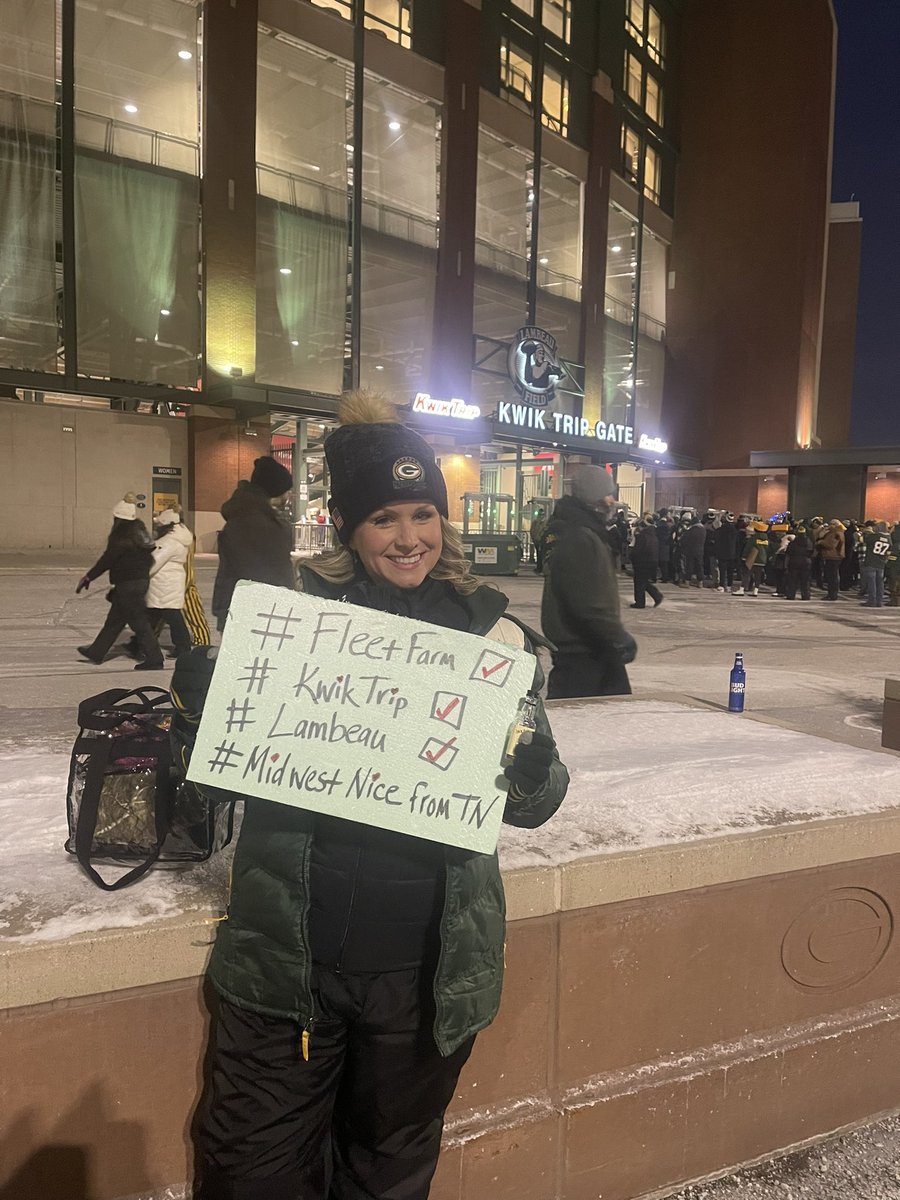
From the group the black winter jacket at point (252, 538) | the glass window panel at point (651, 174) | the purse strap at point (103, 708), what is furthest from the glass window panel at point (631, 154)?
the purse strap at point (103, 708)

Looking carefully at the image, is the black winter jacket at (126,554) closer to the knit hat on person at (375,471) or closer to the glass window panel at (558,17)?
the knit hat on person at (375,471)

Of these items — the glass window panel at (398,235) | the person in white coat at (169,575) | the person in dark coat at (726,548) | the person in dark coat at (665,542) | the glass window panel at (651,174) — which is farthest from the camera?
the glass window panel at (651,174)

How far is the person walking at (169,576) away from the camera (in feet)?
26.4

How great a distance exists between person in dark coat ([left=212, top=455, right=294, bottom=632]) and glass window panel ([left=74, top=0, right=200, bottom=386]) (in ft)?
52.7

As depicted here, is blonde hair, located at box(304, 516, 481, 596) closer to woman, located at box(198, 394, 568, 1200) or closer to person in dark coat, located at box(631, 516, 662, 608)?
woman, located at box(198, 394, 568, 1200)

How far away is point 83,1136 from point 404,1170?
2.41 ft

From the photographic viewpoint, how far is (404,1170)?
66.9 inches

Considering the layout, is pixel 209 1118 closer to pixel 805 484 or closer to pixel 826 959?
pixel 826 959

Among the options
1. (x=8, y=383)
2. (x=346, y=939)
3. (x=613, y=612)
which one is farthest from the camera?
(x=8, y=383)

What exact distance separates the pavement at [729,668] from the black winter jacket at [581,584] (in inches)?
38.9

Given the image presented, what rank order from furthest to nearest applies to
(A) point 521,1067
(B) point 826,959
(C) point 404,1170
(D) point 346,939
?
1. (B) point 826,959
2. (A) point 521,1067
3. (C) point 404,1170
4. (D) point 346,939

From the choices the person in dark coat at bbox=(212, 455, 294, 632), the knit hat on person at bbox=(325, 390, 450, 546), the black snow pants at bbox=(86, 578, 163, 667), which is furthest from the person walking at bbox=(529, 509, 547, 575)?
the knit hat on person at bbox=(325, 390, 450, 546)

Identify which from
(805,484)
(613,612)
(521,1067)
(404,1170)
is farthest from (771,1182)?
(805,484)

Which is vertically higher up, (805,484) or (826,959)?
(805,484)
